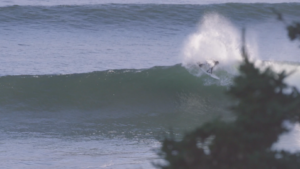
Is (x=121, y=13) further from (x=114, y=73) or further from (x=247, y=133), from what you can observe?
(x=247, y=133)

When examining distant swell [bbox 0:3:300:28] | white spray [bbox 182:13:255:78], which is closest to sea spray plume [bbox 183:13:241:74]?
white spray [bbox 182:13:255:78]

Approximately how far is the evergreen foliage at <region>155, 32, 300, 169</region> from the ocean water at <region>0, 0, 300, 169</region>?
0.37 metres

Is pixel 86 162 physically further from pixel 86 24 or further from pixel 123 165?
pixel 86 24

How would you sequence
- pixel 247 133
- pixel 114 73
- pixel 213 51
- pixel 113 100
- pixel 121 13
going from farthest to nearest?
pixel 121 13, pixel 213 51, pixel 114 73, pixel 113 100, pixel 247 133

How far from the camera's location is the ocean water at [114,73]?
27.2 feet

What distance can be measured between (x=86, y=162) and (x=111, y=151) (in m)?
0.70

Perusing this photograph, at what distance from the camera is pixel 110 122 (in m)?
10.4

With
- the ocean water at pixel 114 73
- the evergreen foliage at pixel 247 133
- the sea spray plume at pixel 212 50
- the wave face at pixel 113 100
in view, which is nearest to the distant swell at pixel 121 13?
the ocean water at pixel 114 73

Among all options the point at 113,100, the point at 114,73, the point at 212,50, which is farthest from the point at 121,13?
the point at 113,100

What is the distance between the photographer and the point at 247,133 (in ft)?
9.38

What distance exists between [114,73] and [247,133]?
10390mm

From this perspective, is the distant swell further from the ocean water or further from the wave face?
the wave face

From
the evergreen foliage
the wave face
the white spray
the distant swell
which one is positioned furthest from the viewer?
the distant swell

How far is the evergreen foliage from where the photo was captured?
2.73m
